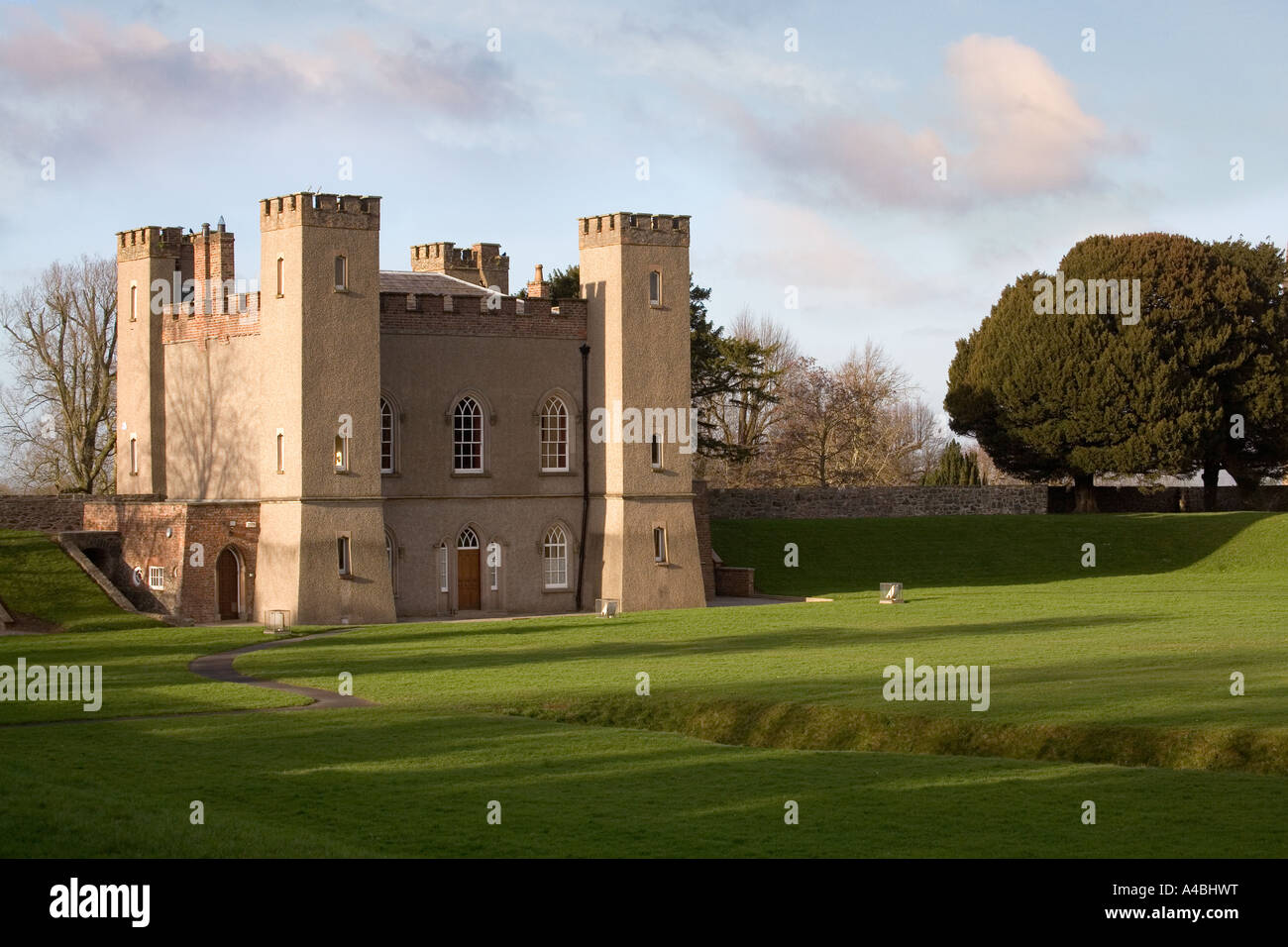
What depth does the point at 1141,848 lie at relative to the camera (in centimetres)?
1495

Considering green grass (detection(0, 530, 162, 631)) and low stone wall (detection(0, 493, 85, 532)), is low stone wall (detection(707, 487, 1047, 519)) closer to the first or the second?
low stone wall (detection(0, 493, 85, 532))

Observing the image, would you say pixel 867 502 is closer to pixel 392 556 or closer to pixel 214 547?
pixel 392 556

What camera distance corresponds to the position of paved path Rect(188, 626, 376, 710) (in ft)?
83.1

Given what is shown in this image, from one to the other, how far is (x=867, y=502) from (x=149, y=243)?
93.9 feet

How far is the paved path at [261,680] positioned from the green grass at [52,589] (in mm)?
5365

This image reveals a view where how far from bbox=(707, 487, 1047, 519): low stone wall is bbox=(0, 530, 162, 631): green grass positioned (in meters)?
23.2

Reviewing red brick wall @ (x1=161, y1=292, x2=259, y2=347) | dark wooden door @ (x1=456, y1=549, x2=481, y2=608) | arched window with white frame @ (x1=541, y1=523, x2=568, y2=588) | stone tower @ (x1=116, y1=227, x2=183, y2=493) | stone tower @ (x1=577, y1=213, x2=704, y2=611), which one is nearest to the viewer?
red brick wall @ (x1=161, y1=292, x2=259, y2=347)

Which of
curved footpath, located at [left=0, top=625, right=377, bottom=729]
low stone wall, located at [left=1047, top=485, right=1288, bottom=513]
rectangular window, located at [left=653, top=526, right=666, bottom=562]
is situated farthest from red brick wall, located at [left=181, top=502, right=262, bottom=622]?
low stone wall, located at [left=1047, top=485, right=1288, bottom=513]

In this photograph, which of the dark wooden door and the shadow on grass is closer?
the dark wooden door

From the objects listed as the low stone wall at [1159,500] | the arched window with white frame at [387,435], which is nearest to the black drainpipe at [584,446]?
the arched window with white frame at [387,435]

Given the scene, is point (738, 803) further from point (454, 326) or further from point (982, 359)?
point (982, 359)
